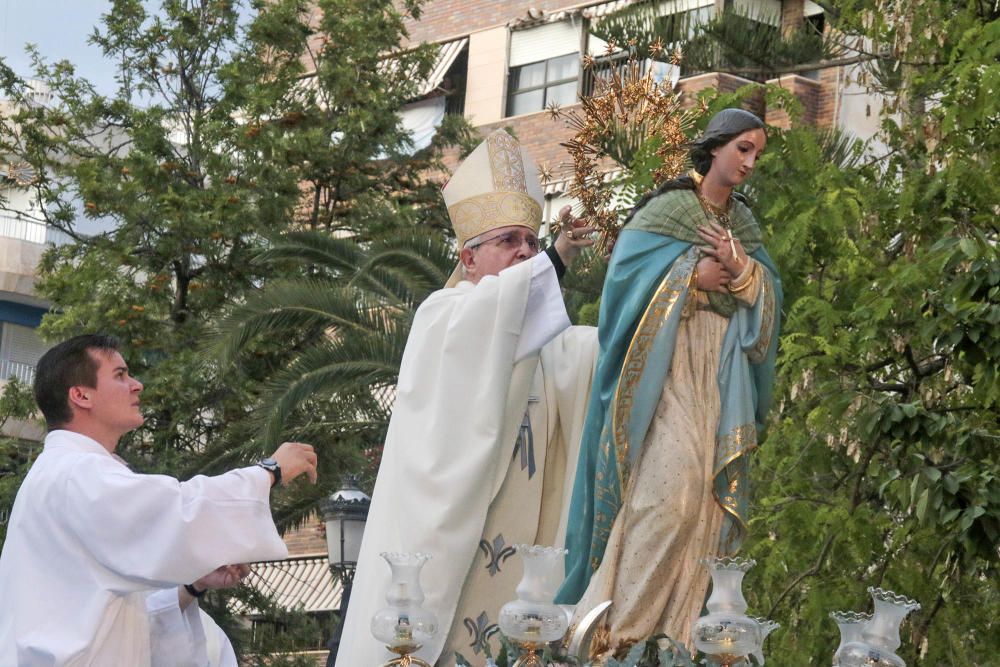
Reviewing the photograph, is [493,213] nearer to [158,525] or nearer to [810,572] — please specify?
[158,525]

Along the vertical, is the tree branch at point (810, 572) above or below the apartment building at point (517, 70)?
below

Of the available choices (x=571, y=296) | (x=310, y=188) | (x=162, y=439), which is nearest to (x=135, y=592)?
(x=571, y=296)

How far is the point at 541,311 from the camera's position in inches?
332

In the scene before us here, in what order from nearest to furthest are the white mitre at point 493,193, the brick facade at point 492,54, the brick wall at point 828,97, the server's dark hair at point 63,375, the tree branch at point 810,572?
1. the server's dark hair at point 63,375
2. the white mitre at point 493,193
3. the tree branch at point 810,572
4. the brick wall at point 828,97
5. the brick facade at point 492,54

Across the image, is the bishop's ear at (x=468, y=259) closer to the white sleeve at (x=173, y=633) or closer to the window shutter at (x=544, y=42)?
the white sleeve at (x=173, y=633)

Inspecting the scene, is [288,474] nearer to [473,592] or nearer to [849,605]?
[473,592]

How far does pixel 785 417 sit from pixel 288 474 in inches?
300

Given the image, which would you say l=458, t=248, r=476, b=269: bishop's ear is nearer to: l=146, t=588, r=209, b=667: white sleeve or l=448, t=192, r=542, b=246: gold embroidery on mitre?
l=448, t=192, r=542, b=246: gold embroidery on mitre

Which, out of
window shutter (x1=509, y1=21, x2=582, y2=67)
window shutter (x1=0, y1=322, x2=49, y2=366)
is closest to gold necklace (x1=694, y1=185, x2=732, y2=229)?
window shutter (x1=509, y1=21, x2=582, y2=67)

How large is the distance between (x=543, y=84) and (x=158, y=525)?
84.2ft

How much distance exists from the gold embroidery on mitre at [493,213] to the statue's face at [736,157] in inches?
62.9

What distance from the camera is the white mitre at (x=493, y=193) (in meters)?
9.37

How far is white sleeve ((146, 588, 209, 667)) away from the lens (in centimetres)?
802

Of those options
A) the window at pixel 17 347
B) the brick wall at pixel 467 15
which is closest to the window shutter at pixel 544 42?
the brick wall at pixel 467 15
